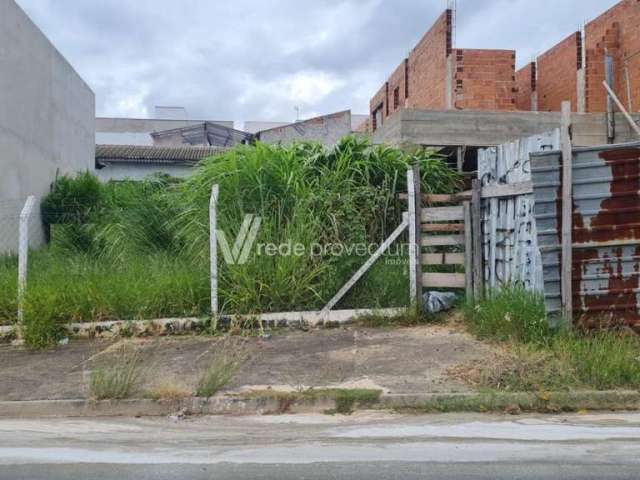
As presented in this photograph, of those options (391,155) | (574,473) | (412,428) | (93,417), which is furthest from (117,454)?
(391,155)

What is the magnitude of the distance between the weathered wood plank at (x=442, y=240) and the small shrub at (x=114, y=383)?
412 cm

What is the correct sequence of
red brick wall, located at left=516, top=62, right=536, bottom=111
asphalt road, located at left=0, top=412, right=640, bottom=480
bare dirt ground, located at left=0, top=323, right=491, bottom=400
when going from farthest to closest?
red brick wall, located at left=516, top=62, right=536, bottom=111 → bare dirt ground, located at left=0, top=323, right=491, bottom=400 → asphalt road, located at left=0, top=412, right=640, bottom=480

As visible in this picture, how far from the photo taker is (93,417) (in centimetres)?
446

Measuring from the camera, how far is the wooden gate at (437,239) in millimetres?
7094

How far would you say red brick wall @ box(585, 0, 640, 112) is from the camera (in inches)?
490

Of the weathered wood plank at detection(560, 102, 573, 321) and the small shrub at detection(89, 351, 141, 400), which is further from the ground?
the weathered wood plank at detection(560, 102, 573, 321)

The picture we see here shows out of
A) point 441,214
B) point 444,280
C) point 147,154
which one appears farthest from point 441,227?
point 147,154

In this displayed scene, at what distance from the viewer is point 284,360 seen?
5.60 metres

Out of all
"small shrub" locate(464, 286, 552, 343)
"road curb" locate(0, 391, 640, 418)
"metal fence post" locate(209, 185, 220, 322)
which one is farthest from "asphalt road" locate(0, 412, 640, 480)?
"metal fence post" locate(209, 185, 220, 322)

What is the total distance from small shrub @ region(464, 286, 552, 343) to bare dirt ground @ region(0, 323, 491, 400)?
0.23 meters

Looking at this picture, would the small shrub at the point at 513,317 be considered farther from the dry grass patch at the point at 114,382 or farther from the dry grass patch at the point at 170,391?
the dry grass patch at the point at 114,382

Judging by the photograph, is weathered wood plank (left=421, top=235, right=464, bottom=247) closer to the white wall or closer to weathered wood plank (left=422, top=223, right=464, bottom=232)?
weathered wood plank (left=422, top=223, right=464, bottom=232)

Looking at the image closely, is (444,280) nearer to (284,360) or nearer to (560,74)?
(284,360)

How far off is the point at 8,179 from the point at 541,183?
1144cm
